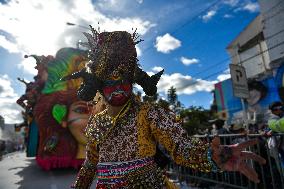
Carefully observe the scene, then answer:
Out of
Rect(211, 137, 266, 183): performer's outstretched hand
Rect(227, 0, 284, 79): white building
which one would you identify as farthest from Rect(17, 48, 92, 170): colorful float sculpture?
Rect(227, 0, 284, 79): white building

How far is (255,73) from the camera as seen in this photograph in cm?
2352

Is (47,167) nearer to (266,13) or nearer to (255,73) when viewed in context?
(266,13)

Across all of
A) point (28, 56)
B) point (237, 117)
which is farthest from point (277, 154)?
point (237, 117)

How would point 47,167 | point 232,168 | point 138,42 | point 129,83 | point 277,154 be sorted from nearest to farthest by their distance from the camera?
point 232,168 → point 129,83 → point 138,42 → point 277,154 → point 47,167

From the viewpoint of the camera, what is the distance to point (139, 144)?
2.09 m

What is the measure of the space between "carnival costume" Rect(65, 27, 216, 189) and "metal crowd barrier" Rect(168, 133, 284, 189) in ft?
9.77

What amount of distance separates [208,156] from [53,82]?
30.4 feet

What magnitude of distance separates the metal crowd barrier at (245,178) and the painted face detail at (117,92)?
10.0ft

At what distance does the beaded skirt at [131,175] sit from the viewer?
6.60 feet

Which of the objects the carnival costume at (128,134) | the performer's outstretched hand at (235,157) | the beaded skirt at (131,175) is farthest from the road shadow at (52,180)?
the performer's outstretched hand at (235,157)

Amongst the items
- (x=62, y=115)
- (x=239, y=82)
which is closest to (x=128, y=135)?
(x=239, y=82)

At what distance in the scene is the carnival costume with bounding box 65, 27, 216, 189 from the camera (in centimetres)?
198

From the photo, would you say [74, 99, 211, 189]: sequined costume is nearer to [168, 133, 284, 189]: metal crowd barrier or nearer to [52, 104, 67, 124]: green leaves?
[168, 133, 284, 189]: metal crowd barrier

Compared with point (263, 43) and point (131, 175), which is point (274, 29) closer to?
point (263, 43)
